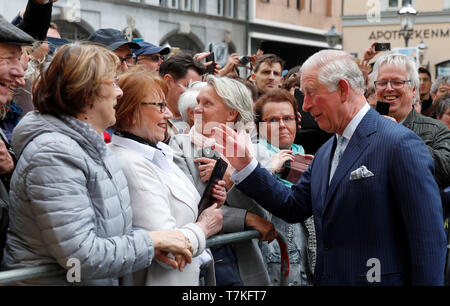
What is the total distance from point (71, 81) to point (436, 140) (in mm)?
3028

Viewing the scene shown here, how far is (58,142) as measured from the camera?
7.95 ft

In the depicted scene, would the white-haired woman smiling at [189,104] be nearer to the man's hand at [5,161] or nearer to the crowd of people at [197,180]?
the crowd of people at [197,180]

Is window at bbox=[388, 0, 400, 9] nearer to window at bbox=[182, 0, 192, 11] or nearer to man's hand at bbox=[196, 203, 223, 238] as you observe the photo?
window at bbox=[182, 0, 192, 11]

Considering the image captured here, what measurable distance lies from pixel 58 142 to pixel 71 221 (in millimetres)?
319

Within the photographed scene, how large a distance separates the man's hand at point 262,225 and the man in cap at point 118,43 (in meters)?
2.13

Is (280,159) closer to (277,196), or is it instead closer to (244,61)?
(277,196)

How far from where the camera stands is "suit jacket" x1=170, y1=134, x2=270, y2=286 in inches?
→ 138

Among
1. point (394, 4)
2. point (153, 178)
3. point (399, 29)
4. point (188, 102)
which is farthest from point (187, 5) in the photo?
point (153, 178)

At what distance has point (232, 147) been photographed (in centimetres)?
353

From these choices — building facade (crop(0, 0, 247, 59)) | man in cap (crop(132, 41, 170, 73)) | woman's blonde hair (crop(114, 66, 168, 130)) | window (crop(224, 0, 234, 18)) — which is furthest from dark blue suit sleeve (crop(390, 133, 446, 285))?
window (crop(224, 0, 234, 18))

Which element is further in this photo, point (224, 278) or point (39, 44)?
point (39, 44)

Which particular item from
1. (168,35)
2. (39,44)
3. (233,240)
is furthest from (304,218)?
(168,35)
